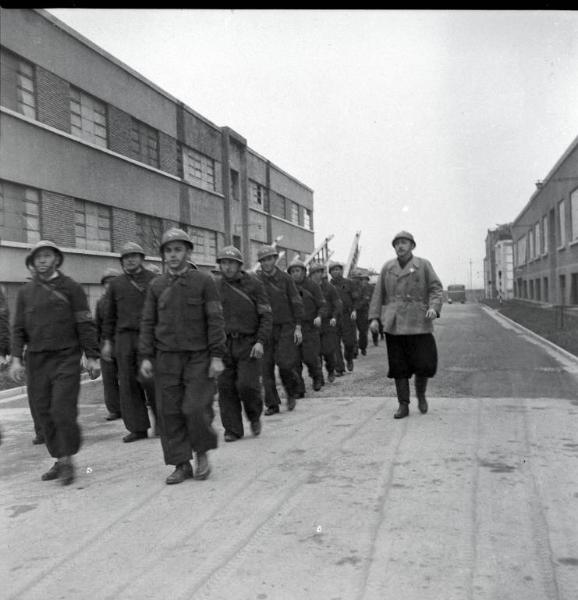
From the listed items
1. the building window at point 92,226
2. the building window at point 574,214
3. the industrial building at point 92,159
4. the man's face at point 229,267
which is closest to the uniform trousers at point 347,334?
the man's face at point 229,267

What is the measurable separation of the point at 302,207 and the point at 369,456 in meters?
36.3

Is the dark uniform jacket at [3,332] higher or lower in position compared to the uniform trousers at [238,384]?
higher

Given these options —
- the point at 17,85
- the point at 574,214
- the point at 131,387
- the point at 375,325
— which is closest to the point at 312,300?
the point at 375,325

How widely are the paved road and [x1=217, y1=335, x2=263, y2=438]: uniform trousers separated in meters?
0.29

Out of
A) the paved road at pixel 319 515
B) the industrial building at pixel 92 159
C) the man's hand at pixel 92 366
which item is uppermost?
the industrial building at pixel 92 159

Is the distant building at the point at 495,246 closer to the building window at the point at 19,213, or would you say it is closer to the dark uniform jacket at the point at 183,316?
the building window at the point at 19,213

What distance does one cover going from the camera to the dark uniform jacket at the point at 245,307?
6051 millimetres

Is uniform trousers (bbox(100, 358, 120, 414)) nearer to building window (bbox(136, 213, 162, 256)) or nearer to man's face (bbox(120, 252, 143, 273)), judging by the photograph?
man's face (bbox(120, 252, 143, 273))

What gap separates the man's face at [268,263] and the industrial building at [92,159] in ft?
18.3

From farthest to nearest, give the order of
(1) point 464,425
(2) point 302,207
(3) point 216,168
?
(2) point 302,207 → (3) point 216,168 → (1) point 464,425

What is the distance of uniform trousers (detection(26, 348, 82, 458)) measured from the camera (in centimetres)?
475

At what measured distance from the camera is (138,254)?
6.52 metres

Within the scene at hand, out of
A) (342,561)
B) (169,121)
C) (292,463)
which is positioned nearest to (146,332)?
(292,463)

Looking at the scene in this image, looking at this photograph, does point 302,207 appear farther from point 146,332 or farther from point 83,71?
point 146,332
